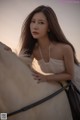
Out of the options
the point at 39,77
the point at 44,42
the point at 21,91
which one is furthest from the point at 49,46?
the point at 21,91

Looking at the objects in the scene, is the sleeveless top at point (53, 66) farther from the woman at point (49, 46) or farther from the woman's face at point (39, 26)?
the woman's face at point (39, 26)

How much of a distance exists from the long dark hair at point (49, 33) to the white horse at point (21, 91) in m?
0.29

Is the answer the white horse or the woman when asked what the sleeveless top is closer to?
the woman

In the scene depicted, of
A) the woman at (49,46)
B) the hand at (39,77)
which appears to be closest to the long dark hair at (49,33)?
the woman at (49,46)

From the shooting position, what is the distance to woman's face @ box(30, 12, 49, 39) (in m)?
1.06

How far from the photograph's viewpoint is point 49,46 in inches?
44.5

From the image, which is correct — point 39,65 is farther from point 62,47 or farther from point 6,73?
point 6,73

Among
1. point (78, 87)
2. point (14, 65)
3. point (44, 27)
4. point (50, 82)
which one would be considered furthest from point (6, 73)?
point (78, 87)

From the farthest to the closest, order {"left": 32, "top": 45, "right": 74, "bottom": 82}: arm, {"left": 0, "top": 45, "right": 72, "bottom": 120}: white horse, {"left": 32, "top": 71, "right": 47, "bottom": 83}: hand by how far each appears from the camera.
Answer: {"left": 32, "top": 45, "right": 74, "bottom": 82}: arm < {"left": 32, "top": 71, "right": 47, "bottom": 83}: hand < {"left": 0, "top": 45, "right": 72, "bottom": 120}: white horse

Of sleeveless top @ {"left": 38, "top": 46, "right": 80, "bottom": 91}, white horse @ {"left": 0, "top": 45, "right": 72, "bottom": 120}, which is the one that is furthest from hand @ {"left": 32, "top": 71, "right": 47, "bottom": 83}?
sleeveless top @ {"left": 38, "top": 46, "right": 80, "bottom": 91}

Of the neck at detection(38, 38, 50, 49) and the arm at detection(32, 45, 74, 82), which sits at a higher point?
the neck at detection(38, 38, 50, 49)

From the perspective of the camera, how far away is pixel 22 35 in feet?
4.04

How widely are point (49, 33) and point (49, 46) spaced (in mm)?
69

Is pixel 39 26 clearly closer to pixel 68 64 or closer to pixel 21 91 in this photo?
pixel 68 64
